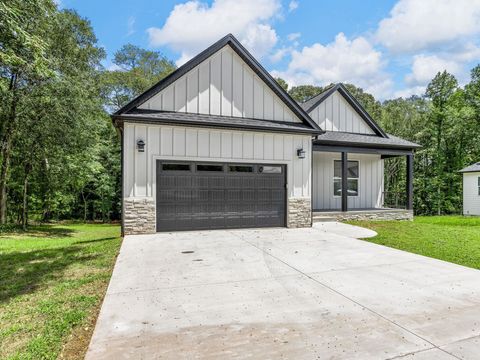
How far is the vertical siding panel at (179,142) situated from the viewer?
29.3 feet

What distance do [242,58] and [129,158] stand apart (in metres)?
4.79

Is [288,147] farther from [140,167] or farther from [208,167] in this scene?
[140,167]

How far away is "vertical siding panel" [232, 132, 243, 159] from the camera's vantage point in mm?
9547

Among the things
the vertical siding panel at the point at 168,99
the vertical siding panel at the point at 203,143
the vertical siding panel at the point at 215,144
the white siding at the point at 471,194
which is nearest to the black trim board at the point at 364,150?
the vertical siding panel at the point at 215,144

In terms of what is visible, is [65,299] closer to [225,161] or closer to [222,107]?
[225,161]

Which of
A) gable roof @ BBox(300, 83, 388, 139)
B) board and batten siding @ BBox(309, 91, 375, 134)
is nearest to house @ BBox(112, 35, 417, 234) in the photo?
board and batten siding @ BBox(309, 91, 375, 134)

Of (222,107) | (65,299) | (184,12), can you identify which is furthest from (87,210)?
(65,299)

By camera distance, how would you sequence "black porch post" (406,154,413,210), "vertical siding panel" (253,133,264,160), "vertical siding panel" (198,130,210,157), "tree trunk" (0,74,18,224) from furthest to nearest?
"black porch post" (406,154,413,210), "tree trunk" (0,74,18,224), "vertical siding panel" (253,133,264,160), "vertical siding panel" (198,130,210,157)

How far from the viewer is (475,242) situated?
8.12m

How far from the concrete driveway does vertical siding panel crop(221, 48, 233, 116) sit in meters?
4.98

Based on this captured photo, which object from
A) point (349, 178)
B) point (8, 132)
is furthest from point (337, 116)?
point (8, 132)

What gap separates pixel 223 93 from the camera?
9719mm

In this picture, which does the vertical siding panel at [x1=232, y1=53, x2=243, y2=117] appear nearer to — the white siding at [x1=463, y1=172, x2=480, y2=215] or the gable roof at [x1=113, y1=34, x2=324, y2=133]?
the gable roof at [x1=113, y1=34, x2=324, y2=133]

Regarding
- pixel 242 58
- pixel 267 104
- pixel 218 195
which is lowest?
pixel 218 195
